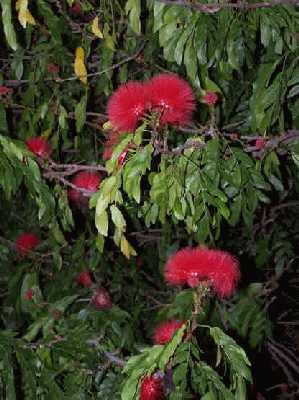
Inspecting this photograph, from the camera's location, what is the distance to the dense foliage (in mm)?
1284

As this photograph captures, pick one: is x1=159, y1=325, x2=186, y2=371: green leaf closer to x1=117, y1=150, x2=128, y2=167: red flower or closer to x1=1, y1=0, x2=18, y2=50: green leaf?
x1=117, y1=150, x2=128, y2=167: red flower

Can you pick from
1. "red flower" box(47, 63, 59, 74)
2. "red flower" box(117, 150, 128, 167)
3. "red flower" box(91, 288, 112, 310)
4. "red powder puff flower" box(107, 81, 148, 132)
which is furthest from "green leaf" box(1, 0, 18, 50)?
"red flower" box(91, 288, 112, 310)

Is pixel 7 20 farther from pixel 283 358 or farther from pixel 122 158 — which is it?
pixel 283 358

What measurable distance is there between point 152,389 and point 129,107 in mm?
621

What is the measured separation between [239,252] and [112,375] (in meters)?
1.21

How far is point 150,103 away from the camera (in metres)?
1.30

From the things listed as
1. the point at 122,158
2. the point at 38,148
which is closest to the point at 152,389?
the point at 122,158

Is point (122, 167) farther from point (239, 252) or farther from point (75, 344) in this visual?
point (239, 252)

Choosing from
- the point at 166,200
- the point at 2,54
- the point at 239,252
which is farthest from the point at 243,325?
the point at 2,54

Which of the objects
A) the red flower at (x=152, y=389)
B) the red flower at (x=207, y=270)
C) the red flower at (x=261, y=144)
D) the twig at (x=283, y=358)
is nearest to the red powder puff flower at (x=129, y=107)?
the red flower at (x=207, y=270)

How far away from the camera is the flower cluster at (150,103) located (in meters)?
1.29

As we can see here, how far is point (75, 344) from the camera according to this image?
1.71 m

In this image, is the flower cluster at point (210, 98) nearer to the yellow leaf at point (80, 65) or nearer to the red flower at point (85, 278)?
the yellow leaf at point (80, 65)

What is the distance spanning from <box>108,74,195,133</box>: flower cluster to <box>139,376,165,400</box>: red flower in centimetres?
56
